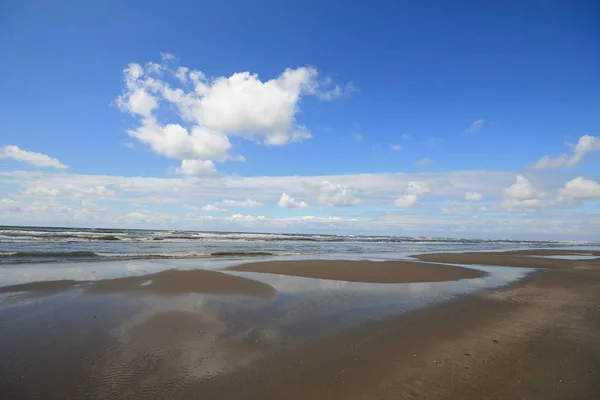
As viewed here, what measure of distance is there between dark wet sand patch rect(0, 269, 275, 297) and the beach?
112 millimetres

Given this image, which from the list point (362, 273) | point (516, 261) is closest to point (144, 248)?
point (362, 273)

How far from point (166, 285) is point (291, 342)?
7294 mm

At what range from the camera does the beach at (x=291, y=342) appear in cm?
468

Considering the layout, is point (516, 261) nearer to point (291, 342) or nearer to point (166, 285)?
point (291, 342)

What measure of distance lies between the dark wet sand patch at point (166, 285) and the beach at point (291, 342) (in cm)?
11

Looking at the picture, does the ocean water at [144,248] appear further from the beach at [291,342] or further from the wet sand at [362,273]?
the beach at [291,342]

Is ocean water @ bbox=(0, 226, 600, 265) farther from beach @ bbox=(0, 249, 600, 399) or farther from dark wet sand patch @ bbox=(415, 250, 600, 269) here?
beach @ bbox=(0, 249, 600, 399)

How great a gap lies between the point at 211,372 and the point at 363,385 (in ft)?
7.84

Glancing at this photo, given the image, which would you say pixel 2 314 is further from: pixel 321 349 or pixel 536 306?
pixel 536 306

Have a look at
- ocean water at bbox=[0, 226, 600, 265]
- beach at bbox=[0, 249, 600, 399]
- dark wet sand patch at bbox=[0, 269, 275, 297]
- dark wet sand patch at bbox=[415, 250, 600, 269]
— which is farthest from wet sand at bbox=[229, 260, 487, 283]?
dark wet sand patch at bbox=[415, 250, 600, 269]

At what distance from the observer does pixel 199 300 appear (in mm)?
9859

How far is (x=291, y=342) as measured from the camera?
6.40 metres

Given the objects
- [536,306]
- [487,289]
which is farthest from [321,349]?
[487,289]

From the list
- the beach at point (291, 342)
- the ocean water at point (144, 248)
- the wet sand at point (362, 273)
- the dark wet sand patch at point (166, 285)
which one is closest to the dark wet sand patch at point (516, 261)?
the ocean water at point (144, 248)
